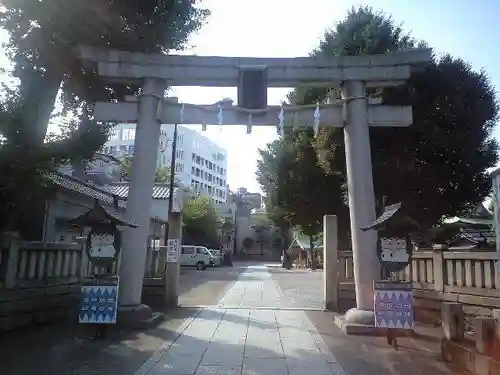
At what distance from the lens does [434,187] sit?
15.5 meters

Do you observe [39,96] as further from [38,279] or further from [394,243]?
[394,243]

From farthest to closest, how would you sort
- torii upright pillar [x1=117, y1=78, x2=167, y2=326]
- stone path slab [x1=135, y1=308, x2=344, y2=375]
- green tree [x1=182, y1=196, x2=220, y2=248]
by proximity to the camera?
green tree [x1=182, y1=196, x2=220, y2=248], torii upright pillar [x1=117, y1=78, x2=167, y2=326], stone path slab [x1=135, y1=308, x2=344, y2=375]

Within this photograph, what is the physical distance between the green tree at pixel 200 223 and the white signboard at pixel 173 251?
112ft

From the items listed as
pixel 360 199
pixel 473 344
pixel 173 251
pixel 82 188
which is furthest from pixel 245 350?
pixel 82 188

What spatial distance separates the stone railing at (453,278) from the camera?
8.68 m

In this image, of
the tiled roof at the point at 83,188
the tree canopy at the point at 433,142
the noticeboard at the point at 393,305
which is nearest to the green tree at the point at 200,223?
the tiled roof at the point at 83,188

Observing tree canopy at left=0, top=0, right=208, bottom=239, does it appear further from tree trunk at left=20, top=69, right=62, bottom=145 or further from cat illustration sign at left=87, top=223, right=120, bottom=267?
cat illustration sign at left=87, top=223, right=120, bottom=267

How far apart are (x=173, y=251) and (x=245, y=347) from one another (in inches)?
219

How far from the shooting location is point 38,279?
30.7ft

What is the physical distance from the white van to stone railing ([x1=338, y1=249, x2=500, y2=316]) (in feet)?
79.8

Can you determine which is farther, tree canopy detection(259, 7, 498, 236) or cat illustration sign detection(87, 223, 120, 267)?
tree canopy detection(259, 7, 498, 236)

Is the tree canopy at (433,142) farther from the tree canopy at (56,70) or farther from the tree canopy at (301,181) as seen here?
the tree canopy at (56,70)

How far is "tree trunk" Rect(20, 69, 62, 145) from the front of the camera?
348 inches

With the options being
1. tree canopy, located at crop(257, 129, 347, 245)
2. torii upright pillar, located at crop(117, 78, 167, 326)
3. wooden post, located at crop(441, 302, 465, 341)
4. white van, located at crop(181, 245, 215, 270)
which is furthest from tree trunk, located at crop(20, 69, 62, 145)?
white van, located at crop(181, 245, 215, 270)
